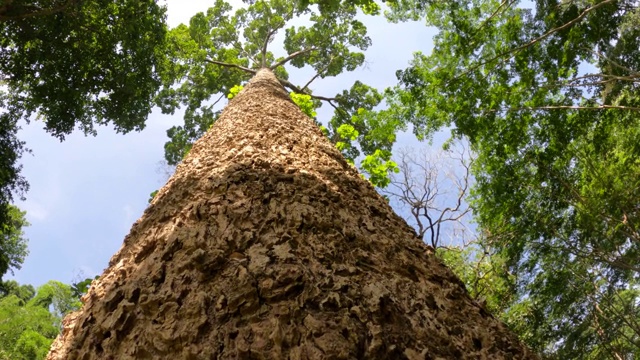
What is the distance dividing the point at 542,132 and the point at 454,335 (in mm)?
9223

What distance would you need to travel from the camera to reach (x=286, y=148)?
3158mm

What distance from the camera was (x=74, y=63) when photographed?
875 centimetres

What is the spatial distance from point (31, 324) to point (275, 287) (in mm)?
19090

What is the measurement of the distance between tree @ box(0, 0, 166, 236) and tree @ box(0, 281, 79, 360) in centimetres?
533

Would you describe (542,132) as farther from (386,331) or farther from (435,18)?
(386,331)

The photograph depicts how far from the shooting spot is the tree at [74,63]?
8.12 m

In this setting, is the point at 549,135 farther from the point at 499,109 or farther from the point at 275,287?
the point at 275,287

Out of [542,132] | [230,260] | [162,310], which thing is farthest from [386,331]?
[542,132]

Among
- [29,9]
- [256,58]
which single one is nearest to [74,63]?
[29,9]

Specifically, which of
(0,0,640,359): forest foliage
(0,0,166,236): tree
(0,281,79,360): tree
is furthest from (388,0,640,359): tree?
(0,281,79,360): tree

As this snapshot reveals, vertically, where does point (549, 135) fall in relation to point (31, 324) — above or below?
above

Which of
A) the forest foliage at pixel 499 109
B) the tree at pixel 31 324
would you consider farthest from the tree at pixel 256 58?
the tree at pixel 31 324

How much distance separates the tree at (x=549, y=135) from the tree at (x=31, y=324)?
12339 mm

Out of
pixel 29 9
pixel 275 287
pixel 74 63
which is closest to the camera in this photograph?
pixel 275 287
